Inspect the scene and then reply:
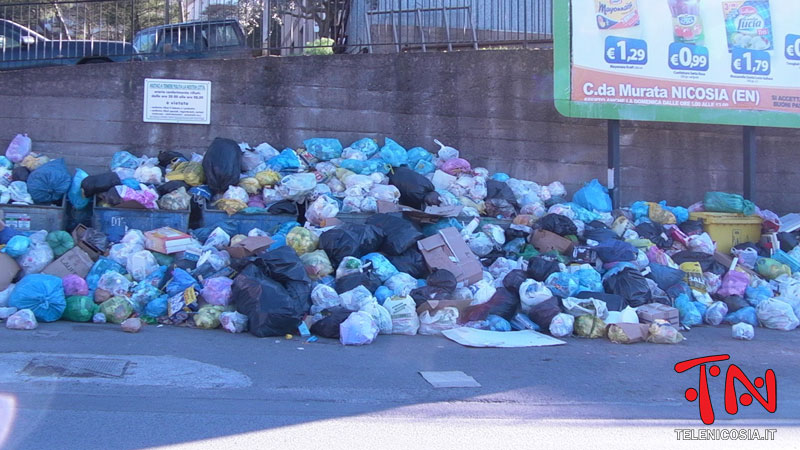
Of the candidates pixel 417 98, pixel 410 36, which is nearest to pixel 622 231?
pixel 417 98

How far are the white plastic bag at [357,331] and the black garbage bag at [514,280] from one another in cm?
185

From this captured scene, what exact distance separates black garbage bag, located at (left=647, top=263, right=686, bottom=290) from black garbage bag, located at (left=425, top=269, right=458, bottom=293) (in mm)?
2463

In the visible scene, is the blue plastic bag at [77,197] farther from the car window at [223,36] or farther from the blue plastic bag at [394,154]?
the blue plastic bag at [394,154]

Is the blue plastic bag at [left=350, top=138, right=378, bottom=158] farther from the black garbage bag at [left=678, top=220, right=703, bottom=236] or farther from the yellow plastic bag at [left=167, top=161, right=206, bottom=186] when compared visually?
the black garbage bag at [left=678, top=220, right=703, bottom=236]

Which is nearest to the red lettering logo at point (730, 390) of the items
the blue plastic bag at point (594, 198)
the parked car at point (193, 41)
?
the blue plastic bag at point (594, 198)

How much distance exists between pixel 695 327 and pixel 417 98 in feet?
15.9

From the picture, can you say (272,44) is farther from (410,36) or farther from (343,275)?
(343,275)

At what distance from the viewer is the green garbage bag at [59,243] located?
7711mm

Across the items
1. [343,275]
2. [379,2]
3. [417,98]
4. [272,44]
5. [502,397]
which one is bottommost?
[502,397]

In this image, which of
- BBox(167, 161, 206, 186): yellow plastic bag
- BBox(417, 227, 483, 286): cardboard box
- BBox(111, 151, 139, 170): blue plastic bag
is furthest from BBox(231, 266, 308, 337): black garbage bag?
BBox(111, 151, 139, 170): blue plastic bag

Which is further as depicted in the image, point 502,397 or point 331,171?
point 331,171

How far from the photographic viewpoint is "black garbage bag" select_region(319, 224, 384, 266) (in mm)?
7672

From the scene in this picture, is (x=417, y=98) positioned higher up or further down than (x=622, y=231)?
higher up

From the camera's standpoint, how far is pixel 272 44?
12031 millimetres
